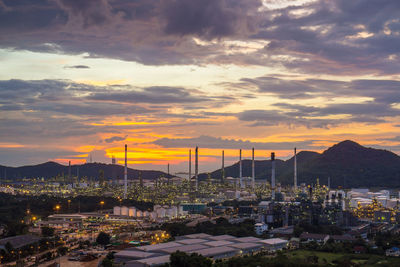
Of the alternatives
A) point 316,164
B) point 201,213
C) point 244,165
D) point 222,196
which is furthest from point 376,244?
point 244,165

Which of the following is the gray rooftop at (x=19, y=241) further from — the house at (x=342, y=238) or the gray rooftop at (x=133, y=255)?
the house at (x=342, y=238)

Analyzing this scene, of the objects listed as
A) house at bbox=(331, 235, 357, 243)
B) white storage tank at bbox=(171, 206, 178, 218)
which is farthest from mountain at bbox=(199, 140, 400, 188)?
house at bbox=(331, 235, 357, 243)

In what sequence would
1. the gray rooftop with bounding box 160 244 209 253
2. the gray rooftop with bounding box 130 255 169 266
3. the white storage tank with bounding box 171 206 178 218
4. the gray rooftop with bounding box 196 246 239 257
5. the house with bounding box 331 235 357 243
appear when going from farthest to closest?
the white storage tank with bounding box 171 206 178 218
the house with bounding box 331 235 357 243
the gray rooftop with bounding box 160 244 209 253
the gray rooftop with bounding box 196 246 239 257
the gray rooftop with bounding box 130 255 169 266

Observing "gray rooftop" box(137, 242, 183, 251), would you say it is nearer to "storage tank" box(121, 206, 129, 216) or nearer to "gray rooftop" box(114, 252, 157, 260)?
"gray rooftop" box(114, 252, 157, 260)

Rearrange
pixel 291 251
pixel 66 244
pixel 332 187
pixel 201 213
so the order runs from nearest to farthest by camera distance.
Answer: pixel 291 251 < pixel 66 244 < pixel 201 213 < pixel 332 187

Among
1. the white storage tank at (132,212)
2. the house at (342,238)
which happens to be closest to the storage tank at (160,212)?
the white storage tank at (132,212)

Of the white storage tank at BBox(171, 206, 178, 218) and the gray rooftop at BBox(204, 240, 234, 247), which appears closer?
the gray rooftop at BBox(204, 240, 234, 247)

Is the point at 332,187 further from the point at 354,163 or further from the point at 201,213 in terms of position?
the point at 201,213
